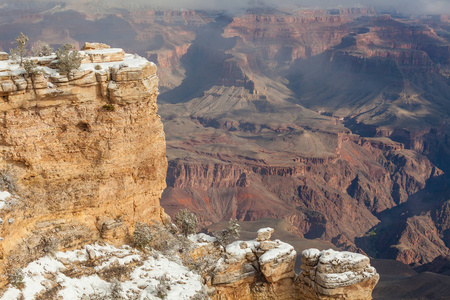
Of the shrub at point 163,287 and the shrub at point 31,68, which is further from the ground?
the shrub at point 31,68

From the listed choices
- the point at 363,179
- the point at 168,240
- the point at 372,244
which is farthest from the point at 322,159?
the point at 168,240

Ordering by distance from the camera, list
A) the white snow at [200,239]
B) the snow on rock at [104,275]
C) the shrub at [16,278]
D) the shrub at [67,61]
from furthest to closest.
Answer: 1. the white snow at [200,239]
2. the shrub at [67,61]
3. the snow on rock at [104,275]
4. the shrub at [16,278]

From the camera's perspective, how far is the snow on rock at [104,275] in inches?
775

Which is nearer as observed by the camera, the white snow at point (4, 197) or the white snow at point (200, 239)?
the white snow at point (4, 197)

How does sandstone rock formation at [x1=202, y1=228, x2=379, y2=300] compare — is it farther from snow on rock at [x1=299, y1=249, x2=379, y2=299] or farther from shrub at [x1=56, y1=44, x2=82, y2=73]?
shrub at [x1=56, y1=44, x2=82, y2=73]

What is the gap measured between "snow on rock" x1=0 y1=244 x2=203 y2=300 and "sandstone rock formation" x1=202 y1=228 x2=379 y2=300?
159 inches

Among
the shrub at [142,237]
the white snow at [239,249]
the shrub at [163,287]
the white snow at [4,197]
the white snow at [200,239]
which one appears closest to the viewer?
the white snow at [4,197]

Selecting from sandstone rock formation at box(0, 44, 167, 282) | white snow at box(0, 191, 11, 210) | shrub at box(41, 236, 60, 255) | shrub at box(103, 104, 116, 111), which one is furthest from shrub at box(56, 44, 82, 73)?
shrub at box(41, 236, 60, 255)

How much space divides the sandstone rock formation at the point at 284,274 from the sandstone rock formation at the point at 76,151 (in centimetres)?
672

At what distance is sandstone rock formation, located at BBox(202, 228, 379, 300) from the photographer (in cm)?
2569

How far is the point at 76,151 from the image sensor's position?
22422 millimetres

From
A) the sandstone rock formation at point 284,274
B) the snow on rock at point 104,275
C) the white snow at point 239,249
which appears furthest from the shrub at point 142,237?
the white snow at point 239,249

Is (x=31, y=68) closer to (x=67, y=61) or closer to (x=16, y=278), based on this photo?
(x=67, y=61)

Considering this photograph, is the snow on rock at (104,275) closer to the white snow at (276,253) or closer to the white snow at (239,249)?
the white snow at (239,249)
